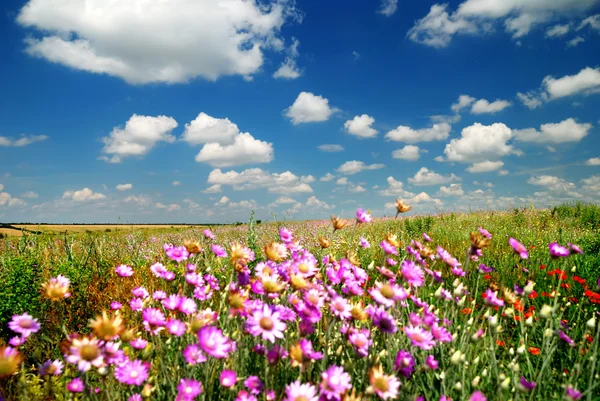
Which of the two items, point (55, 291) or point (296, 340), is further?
point (296, 340)

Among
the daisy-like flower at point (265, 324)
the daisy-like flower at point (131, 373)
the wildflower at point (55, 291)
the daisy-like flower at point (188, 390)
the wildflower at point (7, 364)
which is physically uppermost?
the wildflower at point (55, 291)

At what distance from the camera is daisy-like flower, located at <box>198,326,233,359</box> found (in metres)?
1.70

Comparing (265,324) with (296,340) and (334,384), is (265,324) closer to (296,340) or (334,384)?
(334,384)

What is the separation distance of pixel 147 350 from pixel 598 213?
694 inches

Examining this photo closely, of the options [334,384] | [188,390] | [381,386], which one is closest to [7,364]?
[188,390]

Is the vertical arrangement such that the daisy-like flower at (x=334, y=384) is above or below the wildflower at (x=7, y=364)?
below

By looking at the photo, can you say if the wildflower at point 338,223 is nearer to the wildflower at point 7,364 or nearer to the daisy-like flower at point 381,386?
the daisy-like flower at point 381,386

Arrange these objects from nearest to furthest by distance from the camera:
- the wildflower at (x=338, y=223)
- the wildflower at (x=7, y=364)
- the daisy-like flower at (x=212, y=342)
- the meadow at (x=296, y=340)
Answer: the wildflower at (x=7, y=364)
the daisy-like flower at (x=212, y=342)
the meadow at (x=296, y=340)
the wildflower at (x=338, y=223)

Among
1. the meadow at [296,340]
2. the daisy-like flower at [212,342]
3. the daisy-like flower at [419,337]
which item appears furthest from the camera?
the daisy-like flower at [419,337]

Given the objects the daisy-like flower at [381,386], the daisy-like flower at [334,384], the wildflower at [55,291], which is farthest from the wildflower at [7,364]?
Result: the daisy-like flower at [381,386]

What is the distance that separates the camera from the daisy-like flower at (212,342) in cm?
170

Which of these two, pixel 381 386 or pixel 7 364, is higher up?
pixel 7 364

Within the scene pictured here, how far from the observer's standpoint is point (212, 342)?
5.77ft

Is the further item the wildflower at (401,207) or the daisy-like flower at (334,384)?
the wildflower at (401,207)
